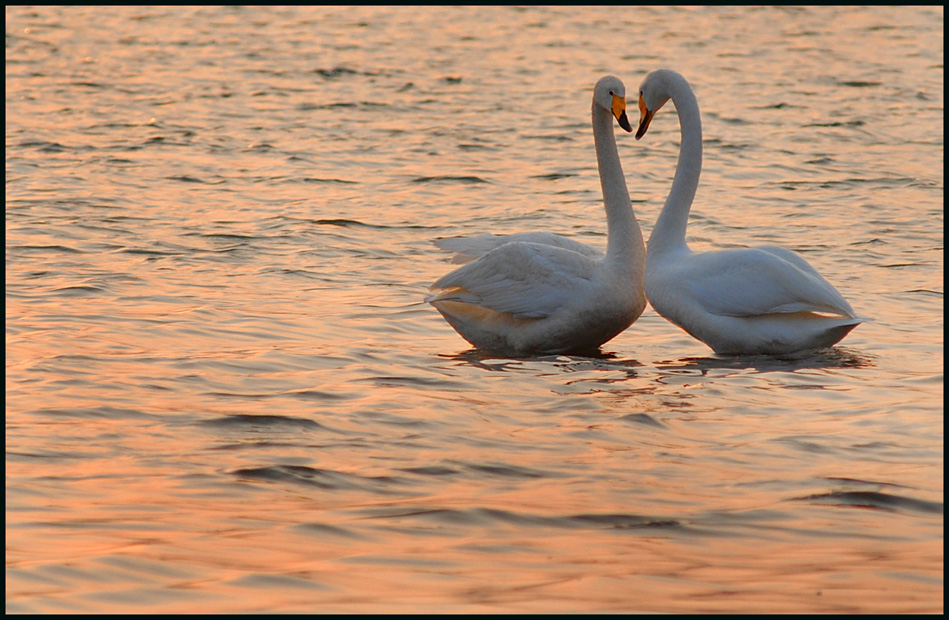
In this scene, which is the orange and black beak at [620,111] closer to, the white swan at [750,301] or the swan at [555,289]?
the swan at [555,289]

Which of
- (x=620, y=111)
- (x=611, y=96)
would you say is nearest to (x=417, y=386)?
(x=620, y=111)

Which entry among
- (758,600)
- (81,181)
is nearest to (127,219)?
(81,181)

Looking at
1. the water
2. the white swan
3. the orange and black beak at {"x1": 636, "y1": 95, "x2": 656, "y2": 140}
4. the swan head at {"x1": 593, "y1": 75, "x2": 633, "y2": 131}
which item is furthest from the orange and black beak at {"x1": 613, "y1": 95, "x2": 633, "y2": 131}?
the water

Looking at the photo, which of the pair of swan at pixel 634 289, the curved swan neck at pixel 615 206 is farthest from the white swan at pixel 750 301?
the curved swan neck at pixel 615 206

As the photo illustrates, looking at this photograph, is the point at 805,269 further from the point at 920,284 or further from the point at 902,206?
the point at 902,206

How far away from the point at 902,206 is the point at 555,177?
3757 millimetres

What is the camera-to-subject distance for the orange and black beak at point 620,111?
7.85m

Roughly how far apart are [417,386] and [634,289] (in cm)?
152

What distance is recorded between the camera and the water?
4.48 metres

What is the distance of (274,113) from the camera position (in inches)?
716

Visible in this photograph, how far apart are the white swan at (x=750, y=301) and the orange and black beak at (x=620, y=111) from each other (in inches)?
32.0

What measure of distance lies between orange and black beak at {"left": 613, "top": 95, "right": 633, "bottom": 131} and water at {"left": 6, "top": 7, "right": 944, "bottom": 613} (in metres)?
1.35

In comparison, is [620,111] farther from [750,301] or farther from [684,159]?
[750,301]

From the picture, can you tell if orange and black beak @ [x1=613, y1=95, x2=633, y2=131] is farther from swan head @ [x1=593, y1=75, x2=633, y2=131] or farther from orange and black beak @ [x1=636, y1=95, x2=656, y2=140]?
orange and black beak @ [x1=636, y1=95, x2=656, y2=140]
